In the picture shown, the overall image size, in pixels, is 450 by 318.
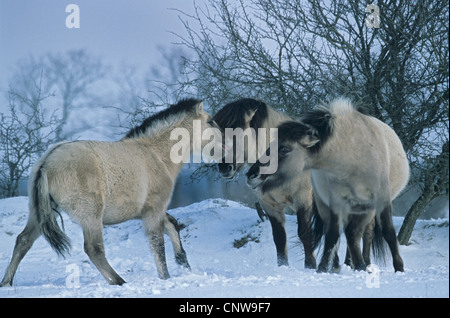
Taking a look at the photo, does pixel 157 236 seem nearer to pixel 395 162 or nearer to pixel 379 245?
pixel 379 245

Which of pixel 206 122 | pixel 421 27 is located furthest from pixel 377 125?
pixel 421 27

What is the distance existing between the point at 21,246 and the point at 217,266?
148 inches

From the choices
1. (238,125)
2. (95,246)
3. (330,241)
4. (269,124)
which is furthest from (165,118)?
(330,241)

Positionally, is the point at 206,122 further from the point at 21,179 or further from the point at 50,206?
the point at 21,179

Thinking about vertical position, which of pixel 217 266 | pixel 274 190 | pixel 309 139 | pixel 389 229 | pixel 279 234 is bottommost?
pixel 217 266

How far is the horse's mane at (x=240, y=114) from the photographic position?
652cm

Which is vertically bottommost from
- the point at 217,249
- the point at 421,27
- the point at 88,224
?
the point at 217,249

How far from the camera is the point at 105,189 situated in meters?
5.74

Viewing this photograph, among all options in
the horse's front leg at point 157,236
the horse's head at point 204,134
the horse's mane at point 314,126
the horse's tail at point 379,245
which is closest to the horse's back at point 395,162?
the horse's tail at point 379,245

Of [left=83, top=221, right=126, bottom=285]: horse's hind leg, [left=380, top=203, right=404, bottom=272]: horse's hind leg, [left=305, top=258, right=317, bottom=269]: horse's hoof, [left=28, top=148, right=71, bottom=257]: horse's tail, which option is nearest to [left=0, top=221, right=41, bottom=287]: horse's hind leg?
[left=28, top=148, right=71, bottom=257]: horse's tail

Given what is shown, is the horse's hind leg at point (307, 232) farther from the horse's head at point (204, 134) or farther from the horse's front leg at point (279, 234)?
the horse's head at point (204, 134)

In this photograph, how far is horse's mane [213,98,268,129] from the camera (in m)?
6.52
